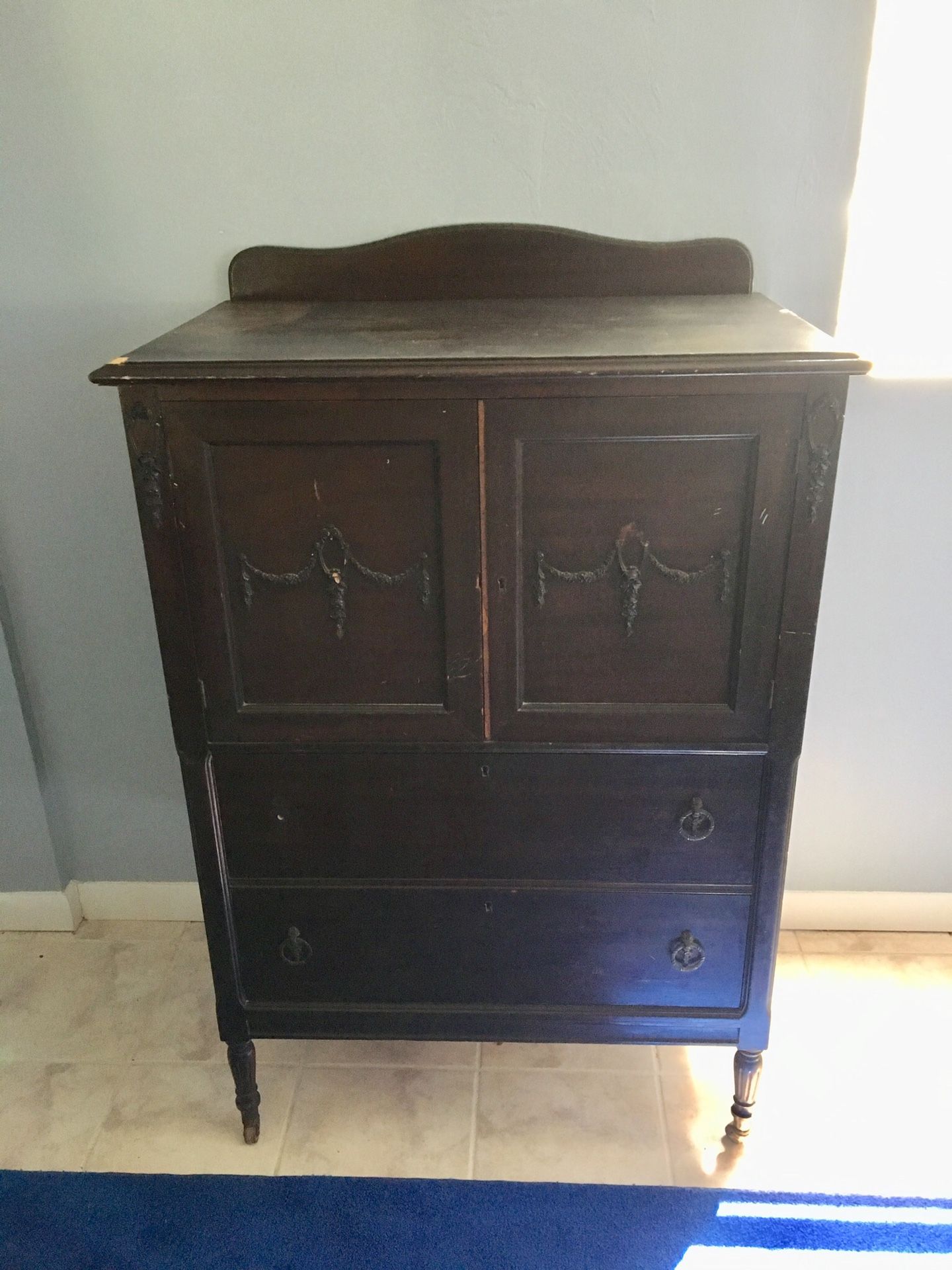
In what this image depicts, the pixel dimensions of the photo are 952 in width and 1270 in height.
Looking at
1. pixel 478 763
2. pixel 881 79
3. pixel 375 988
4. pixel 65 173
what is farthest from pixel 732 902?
pixel 65 173

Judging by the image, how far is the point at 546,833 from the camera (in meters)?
1.40

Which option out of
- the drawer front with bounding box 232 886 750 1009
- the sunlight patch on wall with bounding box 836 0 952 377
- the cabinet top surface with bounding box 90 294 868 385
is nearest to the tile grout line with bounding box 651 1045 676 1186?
the drawer front with bounding box 232 886 750 1009

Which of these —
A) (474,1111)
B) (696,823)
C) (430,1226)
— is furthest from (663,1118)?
(696,823)

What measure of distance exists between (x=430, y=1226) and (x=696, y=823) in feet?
2.45

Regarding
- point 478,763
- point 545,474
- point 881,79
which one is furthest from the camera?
point 881,79

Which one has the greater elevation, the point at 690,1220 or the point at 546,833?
the point at 546,833

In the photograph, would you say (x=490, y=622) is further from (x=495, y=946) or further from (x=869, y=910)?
(x=869, y=910)

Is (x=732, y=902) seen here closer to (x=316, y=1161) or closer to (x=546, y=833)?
(x=546, y=833)

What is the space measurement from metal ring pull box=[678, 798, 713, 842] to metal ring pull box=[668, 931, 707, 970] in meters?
0.16

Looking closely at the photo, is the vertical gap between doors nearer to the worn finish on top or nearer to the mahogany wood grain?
the worn finish on top

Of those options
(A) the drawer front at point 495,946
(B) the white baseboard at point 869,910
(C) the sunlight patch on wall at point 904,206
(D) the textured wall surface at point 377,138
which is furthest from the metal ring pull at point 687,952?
(C) the sunlight patch on wall at point 904,206

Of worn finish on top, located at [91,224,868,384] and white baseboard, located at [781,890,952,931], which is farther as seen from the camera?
white baseboard, located at [781,890,952,931]

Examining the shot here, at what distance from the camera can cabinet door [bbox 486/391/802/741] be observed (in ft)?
3.80

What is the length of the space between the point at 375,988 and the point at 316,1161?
345 millimetres
